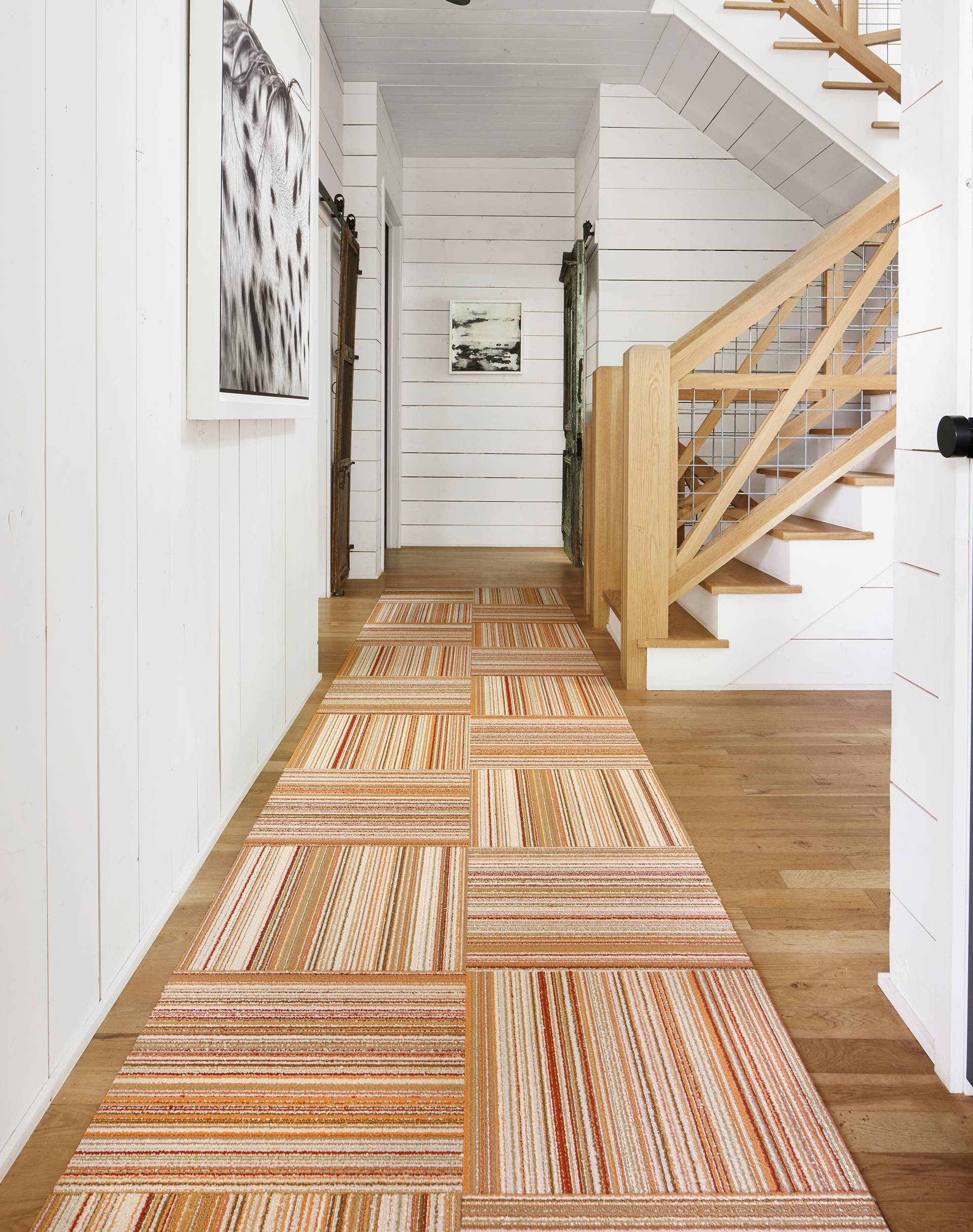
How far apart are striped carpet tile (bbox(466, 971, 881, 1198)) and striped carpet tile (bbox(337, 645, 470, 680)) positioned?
6.88ft

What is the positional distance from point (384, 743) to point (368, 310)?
353 cm

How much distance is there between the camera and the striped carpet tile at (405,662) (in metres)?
3.70

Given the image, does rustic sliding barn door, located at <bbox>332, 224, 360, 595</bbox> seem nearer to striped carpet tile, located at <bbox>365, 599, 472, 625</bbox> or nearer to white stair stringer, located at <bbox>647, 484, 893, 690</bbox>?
striped carpet tile, located at <bbox>365, 599, 472, 625</bbox>

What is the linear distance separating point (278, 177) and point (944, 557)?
187 centimetres

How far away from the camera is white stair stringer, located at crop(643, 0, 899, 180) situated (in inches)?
174

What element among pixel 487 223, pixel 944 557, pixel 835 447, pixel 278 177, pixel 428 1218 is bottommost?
pixel 428 1218

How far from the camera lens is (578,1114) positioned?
4.28 feet

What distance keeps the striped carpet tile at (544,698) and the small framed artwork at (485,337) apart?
4049 millimetres

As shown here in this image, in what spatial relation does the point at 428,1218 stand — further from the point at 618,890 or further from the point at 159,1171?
the point at 618,890

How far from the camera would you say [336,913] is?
1856 mm

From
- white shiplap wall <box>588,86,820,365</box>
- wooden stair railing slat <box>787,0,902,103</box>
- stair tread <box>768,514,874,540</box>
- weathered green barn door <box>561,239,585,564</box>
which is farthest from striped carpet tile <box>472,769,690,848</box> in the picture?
white shiplap wall <box>588,86,820,365</box>

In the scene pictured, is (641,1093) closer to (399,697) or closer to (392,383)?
(399,697)

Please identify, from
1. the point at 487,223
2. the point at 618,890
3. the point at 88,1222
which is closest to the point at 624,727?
the point at 618,890

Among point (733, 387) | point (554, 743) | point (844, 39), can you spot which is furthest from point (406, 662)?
point (844, 39)
